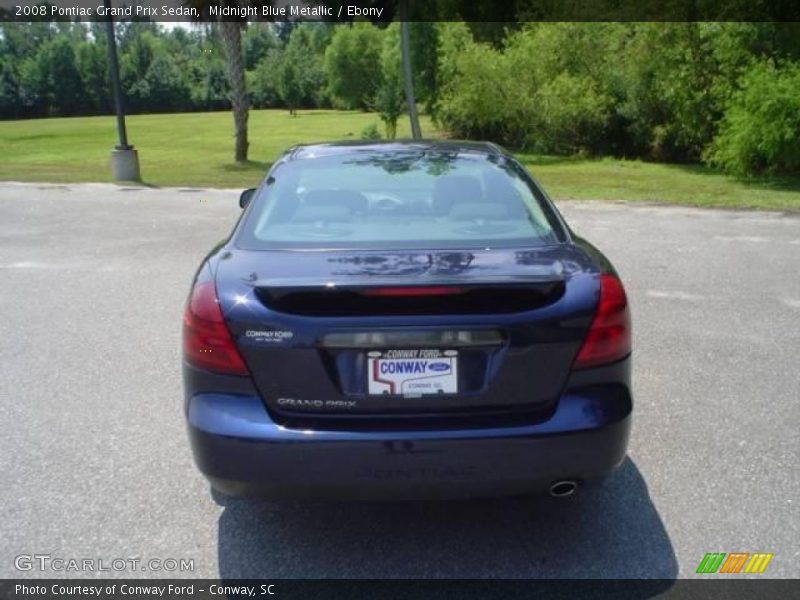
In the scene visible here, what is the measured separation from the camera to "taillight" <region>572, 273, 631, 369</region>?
2902 millimetres

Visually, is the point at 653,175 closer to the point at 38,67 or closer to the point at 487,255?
the point at 487,255

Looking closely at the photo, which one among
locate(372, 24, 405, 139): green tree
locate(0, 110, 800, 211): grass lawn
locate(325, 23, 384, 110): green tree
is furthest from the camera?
locate(325, 23, 384, 110): green tree

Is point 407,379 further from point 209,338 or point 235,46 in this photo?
point 235,46

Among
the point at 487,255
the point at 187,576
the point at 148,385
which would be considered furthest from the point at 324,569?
the point at 148,385

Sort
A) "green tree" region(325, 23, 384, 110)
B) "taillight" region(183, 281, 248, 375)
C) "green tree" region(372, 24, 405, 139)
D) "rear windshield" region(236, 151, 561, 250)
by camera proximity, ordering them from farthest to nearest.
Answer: "green tree" region(325, 23, 384, 110) → "green tree" region(372, 24, 405, 139) → "rear windshield" region(236, 151, 561, 250) → "taillight" region(183, 281, 248, 375)

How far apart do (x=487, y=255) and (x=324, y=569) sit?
4.51 ft

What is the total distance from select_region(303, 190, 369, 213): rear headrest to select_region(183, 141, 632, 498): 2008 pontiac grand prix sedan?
31.7 inches

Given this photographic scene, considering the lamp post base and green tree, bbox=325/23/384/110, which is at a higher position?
green tree, bbox=325/23/384/110

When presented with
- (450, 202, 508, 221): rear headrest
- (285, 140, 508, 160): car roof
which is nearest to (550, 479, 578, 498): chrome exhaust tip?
(450, 202, 508, 221): rear headrest

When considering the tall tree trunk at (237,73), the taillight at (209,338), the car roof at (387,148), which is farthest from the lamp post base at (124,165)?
the taillight at (209,338)

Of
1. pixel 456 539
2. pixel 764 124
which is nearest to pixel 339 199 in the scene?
pixel 456 539

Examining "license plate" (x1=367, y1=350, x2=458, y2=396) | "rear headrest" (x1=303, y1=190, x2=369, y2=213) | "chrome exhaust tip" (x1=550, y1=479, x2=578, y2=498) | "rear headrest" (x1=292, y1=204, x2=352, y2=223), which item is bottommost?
"chrome exhaust tip" (x1=550, y1=479, x2=578, y2=498)

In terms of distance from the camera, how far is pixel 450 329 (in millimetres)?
2797

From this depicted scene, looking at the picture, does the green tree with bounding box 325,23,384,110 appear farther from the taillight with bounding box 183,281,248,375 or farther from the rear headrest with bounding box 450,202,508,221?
the taillight with bounding box 183,281,248,375
